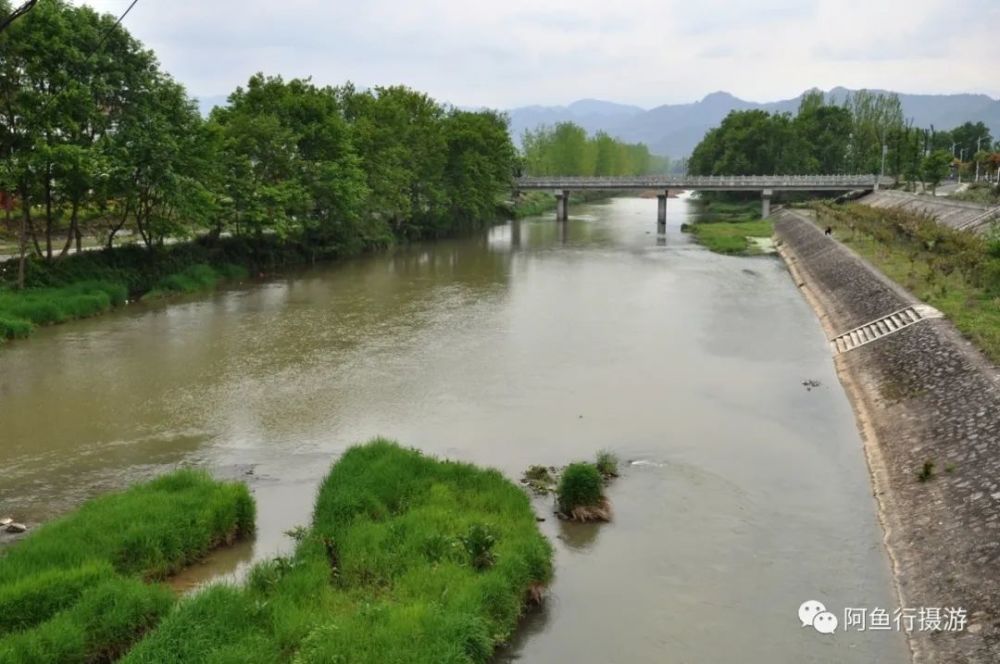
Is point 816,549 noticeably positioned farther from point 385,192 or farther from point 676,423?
point 385,192

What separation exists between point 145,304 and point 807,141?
7234cm

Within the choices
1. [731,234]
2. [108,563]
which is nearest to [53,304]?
[108,563]

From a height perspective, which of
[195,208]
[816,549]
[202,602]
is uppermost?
[195,208]

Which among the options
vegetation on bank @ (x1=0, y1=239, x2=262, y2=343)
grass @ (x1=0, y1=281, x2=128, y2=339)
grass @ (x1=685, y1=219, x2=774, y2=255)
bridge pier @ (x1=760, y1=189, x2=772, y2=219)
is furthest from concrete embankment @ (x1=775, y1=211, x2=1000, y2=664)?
bridge pier @ (x1=760, y1=189, x2=772, y2=219)

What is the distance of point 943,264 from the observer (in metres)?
27.1

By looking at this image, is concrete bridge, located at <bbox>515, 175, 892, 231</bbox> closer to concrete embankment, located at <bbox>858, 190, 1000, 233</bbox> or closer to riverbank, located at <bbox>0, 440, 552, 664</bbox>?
concrete embankment, located at <bbox>858, 190, 1000, 233</bbox>

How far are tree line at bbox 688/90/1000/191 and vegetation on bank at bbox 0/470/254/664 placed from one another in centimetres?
7380

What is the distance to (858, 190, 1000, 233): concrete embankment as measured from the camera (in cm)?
3672

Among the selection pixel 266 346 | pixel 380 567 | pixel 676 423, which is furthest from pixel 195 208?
pixel 380 567

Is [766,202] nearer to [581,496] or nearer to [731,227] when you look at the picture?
[731,227]

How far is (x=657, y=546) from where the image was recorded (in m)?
11.5

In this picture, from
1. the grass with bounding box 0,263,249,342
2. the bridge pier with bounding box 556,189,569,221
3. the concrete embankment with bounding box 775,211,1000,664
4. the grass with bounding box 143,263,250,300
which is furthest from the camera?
the bridge pier with bounding box 556,189,569,221

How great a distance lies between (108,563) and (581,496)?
21.5 feet

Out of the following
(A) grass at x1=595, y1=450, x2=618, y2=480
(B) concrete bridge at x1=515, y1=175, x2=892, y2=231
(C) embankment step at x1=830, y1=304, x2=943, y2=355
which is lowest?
(A) grass at x1=595, y1=450, x2=618, y2=480
